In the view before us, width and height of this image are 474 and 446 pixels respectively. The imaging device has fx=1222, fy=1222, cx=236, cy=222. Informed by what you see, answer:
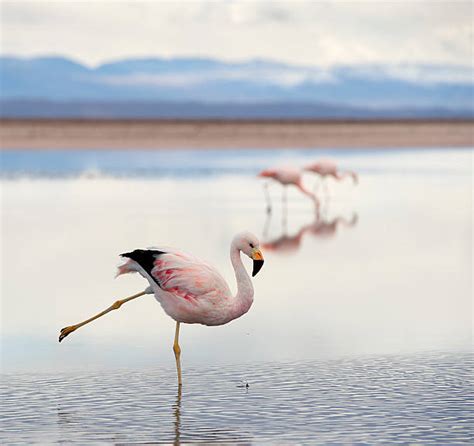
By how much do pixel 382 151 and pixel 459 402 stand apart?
39.0 meters

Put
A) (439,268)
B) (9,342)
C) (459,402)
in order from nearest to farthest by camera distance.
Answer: (459,402) < (9,342) < (439,268)

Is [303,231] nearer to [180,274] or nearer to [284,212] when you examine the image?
[284,212]

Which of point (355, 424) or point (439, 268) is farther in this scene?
point (439, 268)

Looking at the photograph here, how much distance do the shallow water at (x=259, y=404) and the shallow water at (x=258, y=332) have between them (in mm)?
17

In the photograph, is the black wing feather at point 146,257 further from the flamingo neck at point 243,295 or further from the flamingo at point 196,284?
the flamingo neck at point 243,295

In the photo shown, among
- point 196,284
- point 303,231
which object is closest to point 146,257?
point 196,284

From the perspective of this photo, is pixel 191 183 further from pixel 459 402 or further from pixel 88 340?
pixel 459 402

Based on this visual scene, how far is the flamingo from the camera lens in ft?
27.7

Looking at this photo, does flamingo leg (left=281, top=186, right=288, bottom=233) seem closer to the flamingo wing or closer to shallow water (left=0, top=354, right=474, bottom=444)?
the flamingo wing

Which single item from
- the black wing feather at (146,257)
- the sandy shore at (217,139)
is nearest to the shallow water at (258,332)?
the black wing feather at (146,257)

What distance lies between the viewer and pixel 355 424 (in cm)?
715

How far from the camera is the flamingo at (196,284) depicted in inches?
333

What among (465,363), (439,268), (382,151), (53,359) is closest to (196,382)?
(53,359)

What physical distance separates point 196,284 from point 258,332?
60.6 inches
